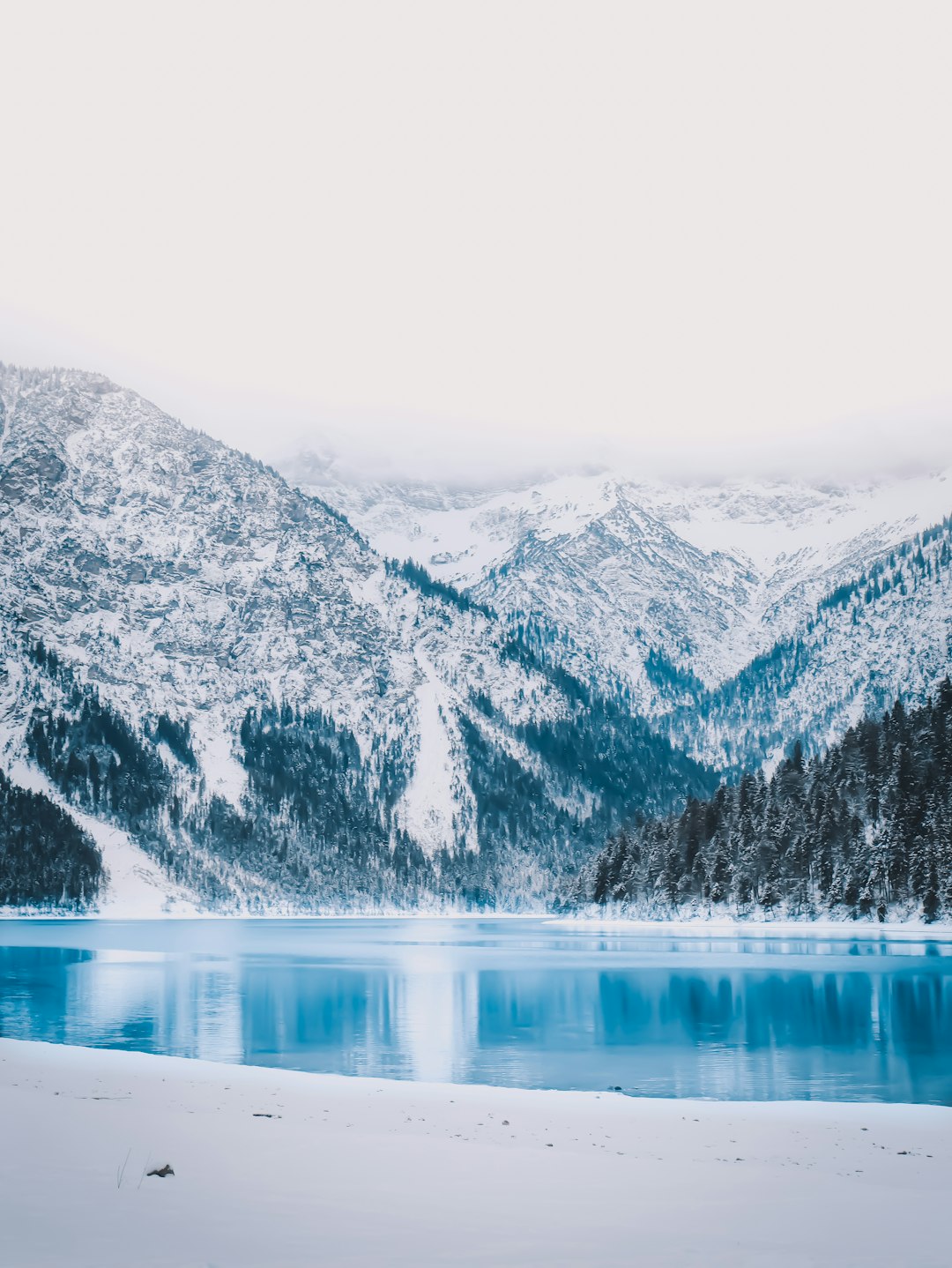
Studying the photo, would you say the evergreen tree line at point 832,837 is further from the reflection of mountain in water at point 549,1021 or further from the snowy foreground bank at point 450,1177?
the snowy foreground bank at point 450,1177

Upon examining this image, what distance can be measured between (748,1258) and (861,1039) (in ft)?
116

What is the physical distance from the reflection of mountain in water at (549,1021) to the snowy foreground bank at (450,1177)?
629cm

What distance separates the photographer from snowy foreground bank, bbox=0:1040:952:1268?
57.4ft

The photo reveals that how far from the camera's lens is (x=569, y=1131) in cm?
3014

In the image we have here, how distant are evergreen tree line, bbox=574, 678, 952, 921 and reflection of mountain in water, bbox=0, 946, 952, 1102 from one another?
40896 millimetres

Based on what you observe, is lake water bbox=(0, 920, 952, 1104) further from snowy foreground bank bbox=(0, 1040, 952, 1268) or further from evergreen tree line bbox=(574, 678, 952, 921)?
evergreen tree line bbox=(574, 678, 952, 921)

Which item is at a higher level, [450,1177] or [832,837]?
[450,1177]

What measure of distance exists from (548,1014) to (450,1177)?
38.6 meters

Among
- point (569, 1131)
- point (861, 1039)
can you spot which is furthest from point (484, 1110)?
point (861, 1039)

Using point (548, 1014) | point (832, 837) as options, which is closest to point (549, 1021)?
point (548, 1014)

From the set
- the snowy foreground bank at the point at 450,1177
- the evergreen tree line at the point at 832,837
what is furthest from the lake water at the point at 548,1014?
the evergreen tree line at the point at 832,837

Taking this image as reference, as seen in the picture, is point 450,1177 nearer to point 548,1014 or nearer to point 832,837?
point 548,1014

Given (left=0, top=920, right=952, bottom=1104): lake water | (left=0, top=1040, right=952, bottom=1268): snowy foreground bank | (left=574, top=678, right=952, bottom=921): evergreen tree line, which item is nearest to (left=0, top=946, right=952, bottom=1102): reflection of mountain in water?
(left=0, top=920, right=952, bottom=1104): lake water

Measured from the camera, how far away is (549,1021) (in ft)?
190
